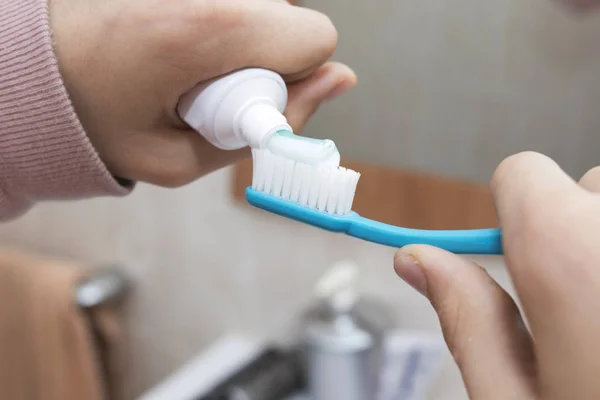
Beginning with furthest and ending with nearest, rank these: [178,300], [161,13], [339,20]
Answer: [178,300] < [339,20] < [161,13]

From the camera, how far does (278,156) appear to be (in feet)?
1.03

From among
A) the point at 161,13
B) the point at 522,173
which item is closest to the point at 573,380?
the point at 522,173

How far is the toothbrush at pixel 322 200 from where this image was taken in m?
→ 0.28

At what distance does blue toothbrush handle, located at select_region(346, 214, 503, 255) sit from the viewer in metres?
0.26

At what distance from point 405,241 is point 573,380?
0.10 metres

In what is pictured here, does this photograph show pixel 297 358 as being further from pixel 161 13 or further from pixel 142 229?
pixel 161 13

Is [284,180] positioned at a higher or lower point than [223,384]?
higher

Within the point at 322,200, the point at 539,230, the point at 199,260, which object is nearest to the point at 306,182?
the point at 322,200

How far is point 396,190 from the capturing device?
2.16 feet

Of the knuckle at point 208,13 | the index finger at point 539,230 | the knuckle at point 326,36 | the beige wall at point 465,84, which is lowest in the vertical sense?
the beige wall at point 465,84

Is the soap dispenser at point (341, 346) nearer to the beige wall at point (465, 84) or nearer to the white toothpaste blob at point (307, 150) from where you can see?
the beige wall at point (465, 84)

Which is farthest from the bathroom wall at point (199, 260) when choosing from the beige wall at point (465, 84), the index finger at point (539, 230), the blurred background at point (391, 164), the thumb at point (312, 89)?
the index finger at point (539, 230)

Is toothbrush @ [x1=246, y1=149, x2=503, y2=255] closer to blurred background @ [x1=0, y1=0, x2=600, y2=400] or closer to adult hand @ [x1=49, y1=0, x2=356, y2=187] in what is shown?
adult hand @ [x1=49, y1=0, x2=356, y2=187]

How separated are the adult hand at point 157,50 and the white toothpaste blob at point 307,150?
5 centimetres
